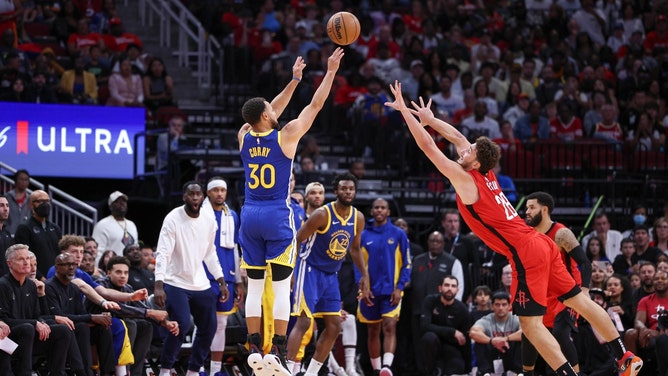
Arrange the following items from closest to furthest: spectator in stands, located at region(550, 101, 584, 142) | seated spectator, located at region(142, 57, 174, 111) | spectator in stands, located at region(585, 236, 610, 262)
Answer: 1. spectator in stands, located at region(585, 236, 610, 262)
2. seated spectator, located at region(142, 57, 174, 111)
3. spectator in stands, located at region(550, 101, 584, 142)

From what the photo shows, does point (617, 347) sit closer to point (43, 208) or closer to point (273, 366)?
point (273, 366)

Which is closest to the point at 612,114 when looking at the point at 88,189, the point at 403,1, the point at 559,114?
the point at 559,114

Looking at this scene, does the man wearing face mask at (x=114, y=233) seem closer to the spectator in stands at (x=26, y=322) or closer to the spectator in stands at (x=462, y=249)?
the spectator in stands at (x=26, y=322)

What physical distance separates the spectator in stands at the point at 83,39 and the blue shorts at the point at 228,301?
7.32 m

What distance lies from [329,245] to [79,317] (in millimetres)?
2750

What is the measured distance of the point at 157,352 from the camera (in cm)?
1441

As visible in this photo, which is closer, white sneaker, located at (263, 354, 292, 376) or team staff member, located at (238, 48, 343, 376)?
white sneaker, located at (263, 354, 292, 376)

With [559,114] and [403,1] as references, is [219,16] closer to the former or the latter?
[403,1]

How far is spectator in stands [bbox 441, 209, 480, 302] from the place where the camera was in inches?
640

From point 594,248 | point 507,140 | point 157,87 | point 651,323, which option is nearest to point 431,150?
point 651,323

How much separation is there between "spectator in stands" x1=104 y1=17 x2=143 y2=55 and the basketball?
9.40 m

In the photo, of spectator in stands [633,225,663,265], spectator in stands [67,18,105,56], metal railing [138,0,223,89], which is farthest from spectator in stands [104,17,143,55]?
spectator in stands [633,225,663,265]

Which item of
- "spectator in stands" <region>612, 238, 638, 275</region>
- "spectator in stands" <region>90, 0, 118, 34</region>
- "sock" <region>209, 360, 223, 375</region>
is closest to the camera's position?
"sock" <region>209, 360, 223, 375</region>

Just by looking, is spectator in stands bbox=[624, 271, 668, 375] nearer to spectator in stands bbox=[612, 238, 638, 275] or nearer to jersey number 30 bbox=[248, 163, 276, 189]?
spectator in stands bbox=[612, 238, 638, 275]
